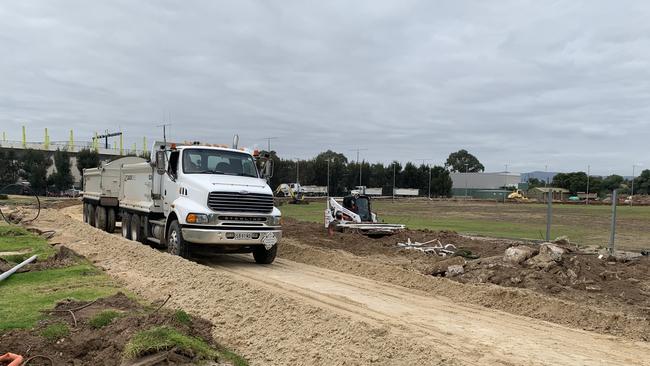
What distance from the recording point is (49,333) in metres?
6.29

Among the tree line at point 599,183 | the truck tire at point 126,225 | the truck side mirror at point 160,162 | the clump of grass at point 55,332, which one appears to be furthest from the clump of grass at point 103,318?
the tree line at point 599,183

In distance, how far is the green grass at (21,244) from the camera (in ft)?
42.6

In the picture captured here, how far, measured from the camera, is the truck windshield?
13.2 meters

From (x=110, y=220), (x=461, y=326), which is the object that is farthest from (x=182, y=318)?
(x=110, y=220)

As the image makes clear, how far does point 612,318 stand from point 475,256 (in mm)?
6494

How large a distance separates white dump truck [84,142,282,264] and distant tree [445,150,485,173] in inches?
6369

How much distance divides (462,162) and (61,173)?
12582 cm

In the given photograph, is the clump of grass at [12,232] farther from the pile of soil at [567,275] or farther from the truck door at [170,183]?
the pile of soil at [567,275]

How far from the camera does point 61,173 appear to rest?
250 ft

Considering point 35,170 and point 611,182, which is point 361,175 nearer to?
point 35,170

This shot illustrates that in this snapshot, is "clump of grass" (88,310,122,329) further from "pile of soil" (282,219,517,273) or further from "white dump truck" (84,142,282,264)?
"pile of soil" (282,219,517,273)

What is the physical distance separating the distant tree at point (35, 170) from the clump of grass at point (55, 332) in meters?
75.7

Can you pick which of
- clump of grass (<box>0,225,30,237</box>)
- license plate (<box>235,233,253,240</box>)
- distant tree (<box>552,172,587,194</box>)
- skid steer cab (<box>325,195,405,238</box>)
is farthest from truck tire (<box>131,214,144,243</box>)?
distant tree (<box>552,172,587,194</box>)

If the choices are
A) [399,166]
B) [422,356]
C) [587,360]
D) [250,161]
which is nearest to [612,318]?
[587,360]
